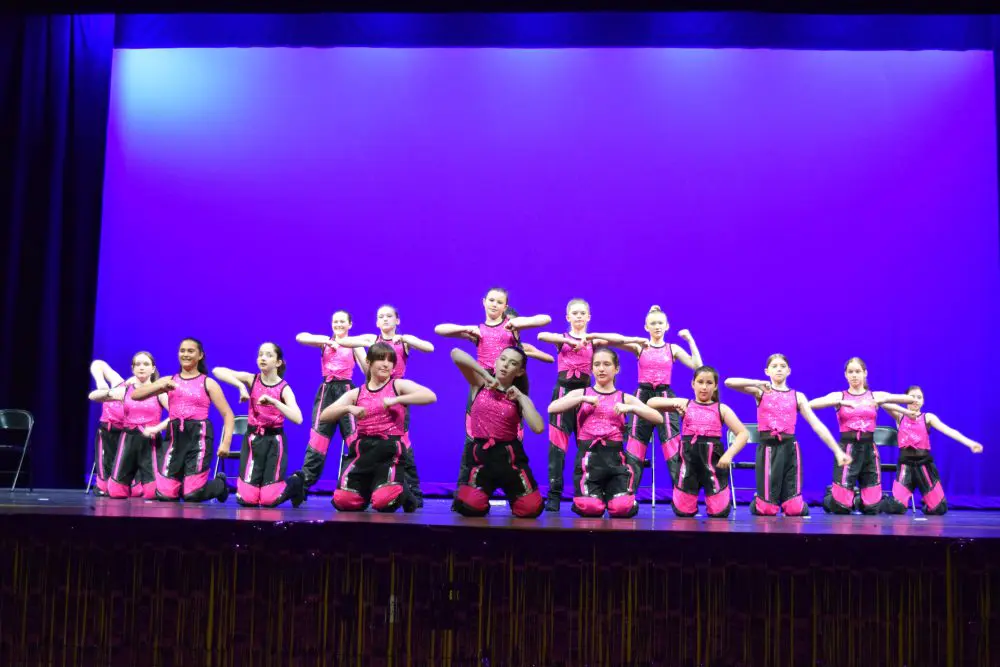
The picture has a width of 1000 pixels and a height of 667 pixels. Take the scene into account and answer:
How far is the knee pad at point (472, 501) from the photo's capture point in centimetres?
477

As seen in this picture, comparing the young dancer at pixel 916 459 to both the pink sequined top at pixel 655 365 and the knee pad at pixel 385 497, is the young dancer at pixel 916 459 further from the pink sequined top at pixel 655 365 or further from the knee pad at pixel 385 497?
the knee pad at pixel 385 497

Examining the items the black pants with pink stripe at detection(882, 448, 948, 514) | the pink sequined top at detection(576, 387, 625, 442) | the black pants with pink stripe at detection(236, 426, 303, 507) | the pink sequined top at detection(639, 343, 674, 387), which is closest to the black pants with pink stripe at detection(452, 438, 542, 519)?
the pink sequined top at detection(576, 387, 625, 442)

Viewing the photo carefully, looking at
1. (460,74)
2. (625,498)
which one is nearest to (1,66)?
(460,74)

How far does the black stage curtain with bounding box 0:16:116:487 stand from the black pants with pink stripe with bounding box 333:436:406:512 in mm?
4319

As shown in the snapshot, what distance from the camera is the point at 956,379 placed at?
8.49 m

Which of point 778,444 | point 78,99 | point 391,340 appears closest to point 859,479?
point 778,444

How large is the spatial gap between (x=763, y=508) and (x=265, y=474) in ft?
10.8

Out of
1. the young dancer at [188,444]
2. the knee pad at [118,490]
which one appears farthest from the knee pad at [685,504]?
the knee pad at [118,490]

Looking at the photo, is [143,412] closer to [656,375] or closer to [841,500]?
A: [656,375]

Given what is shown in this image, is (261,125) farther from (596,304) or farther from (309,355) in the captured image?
(596,304)

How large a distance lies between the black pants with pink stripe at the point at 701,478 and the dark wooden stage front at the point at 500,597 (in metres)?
2.14

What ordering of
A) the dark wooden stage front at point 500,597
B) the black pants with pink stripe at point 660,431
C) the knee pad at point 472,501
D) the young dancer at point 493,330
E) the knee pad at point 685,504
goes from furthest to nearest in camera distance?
the black pants with pink stripe at point 660,431
the young dancer at point 493,330
the knee pad at point 685,504
the knee pad at point 472,501
the dark wooden stage front at point 500,597

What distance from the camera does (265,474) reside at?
5969mm

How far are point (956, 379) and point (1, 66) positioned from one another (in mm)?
9099
